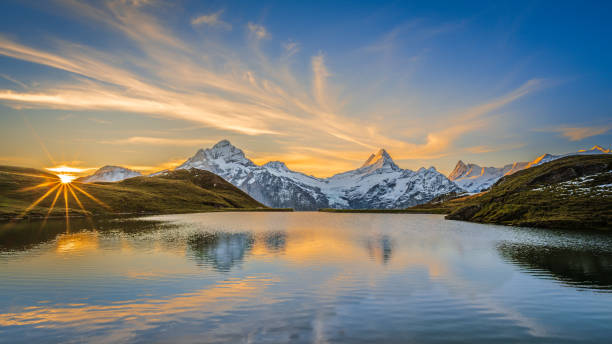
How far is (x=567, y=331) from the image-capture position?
19.4m

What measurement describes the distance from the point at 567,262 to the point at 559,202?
93.1 metres

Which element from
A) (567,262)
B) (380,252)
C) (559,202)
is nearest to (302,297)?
(380,252)

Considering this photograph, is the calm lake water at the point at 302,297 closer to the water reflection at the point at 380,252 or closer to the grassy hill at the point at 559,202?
the water reflection at the point at 380,252

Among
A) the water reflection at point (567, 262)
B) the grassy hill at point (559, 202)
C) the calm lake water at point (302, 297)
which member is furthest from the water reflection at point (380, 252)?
the grassy hill at point (559, 202)

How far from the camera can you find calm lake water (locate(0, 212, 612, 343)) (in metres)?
18.6

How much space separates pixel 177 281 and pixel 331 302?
1595cm

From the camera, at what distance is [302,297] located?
2628 cm

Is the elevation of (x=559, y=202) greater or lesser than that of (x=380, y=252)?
greater

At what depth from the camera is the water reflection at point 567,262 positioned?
3300 centimetres

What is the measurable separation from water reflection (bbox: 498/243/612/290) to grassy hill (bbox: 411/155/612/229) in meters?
54.7

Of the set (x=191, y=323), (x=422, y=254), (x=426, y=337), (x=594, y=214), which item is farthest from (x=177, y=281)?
(x=594, y=214)

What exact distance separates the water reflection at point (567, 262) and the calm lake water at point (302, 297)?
0.24 m

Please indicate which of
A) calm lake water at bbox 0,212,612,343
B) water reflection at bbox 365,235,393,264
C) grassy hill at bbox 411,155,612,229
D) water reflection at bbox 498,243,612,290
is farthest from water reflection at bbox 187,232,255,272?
grassy hill at bbox 411,155,612,229

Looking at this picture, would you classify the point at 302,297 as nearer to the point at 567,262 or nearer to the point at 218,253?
the point at 218,253
